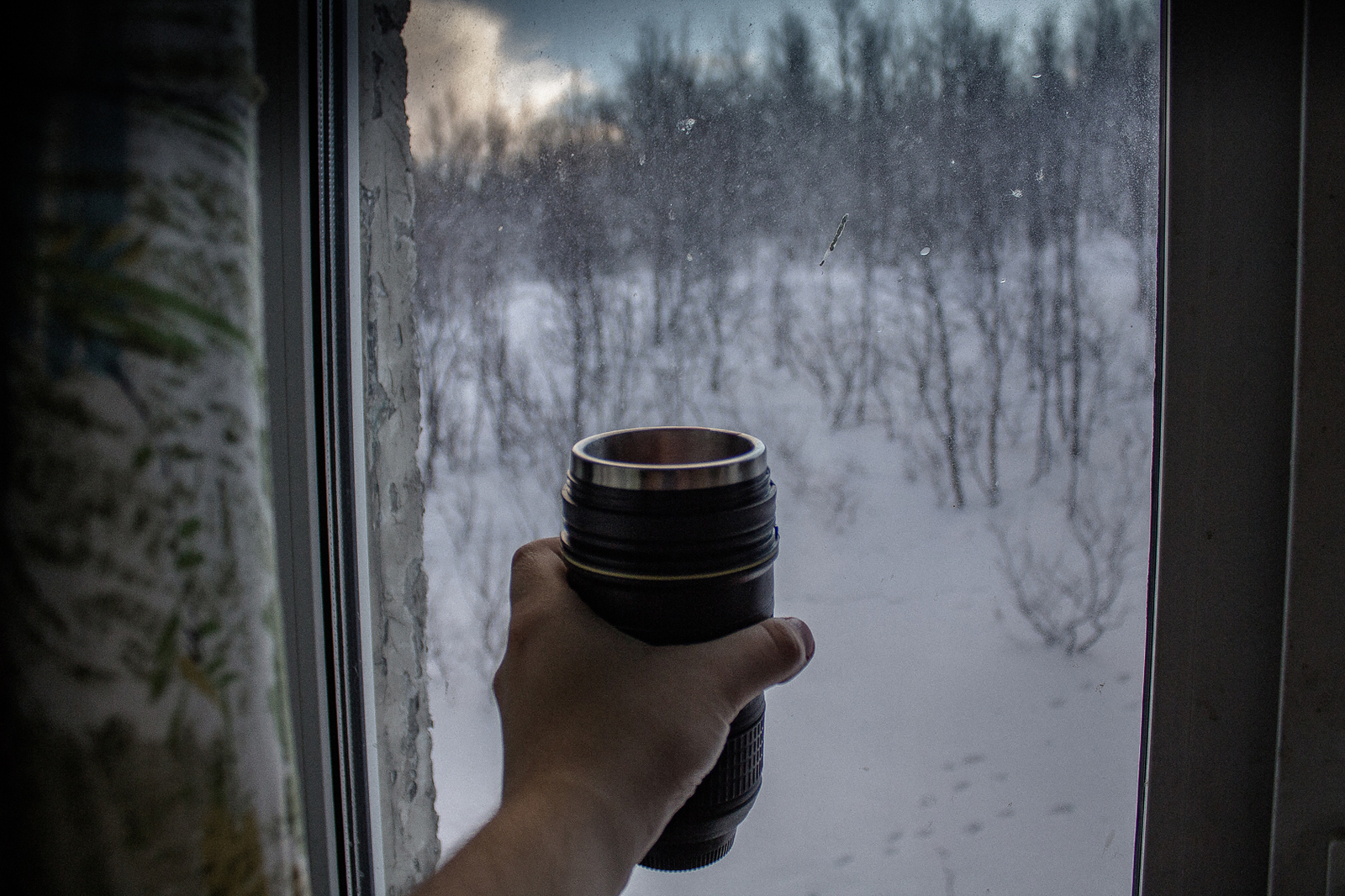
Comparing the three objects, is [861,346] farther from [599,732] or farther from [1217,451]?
[599,732]

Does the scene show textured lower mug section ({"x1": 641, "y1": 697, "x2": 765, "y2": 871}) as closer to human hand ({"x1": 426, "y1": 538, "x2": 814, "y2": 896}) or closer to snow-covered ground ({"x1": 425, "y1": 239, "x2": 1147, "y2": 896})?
human hand ({"x1": 426, "y1": 538, "x2": 814, "y2": 896})

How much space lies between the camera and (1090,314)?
754 millimetres

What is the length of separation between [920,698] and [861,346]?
0.37m

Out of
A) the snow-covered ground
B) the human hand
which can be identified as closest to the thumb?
the human hand

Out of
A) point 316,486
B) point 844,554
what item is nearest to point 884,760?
point 844,554

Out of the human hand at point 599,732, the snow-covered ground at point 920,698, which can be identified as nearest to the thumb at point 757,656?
the human hand at point 599,732

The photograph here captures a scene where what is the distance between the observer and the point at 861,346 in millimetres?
825

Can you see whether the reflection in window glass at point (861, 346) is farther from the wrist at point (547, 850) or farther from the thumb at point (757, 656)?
the wrist at point (547, 850)

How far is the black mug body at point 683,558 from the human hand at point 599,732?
0.7 inches

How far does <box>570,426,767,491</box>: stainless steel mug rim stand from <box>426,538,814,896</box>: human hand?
0.11 metres

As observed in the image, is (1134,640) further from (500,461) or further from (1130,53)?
(500,461)

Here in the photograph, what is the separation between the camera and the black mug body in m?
0.54

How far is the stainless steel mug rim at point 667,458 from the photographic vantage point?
0.54 metres

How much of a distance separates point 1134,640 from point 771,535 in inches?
16.6
